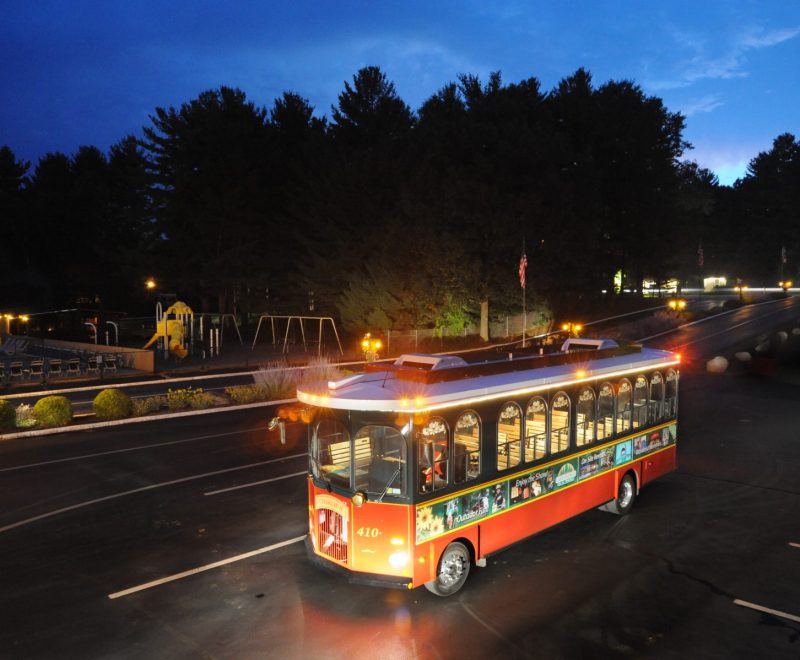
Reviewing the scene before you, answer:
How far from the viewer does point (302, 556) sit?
10.5 m

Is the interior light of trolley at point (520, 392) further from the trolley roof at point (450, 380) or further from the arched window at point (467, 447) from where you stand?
the arched window at point (467, 447)

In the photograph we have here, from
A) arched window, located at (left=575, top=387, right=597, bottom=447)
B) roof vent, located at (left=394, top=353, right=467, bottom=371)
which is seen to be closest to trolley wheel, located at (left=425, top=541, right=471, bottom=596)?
roof vent, located at (left=394, top=353, right=467, bottom=371)

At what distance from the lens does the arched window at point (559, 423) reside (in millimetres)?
10234

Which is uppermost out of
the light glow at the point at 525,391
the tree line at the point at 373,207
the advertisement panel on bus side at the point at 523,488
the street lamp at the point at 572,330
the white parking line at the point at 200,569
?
the tree line at the point at 373,207

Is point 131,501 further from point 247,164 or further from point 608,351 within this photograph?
point 247,164

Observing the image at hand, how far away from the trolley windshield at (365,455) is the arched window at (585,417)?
3820 millimetres

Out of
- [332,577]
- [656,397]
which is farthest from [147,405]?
[656,397]

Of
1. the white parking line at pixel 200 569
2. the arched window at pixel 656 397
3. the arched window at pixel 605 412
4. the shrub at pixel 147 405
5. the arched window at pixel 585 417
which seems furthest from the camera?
the shrub at pixel 147 405

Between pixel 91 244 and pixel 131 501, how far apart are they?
62.3 m

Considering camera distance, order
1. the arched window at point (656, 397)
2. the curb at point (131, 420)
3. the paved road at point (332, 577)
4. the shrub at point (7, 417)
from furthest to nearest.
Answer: the curb at point (131, 420)
the shrub at point (7, 417)
the arched window at point (656, 397)
the paved road at point (332, 577)

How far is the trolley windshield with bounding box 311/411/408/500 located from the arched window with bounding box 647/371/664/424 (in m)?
6.55

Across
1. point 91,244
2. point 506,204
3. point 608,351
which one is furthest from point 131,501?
point 91,244

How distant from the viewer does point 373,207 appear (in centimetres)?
5150

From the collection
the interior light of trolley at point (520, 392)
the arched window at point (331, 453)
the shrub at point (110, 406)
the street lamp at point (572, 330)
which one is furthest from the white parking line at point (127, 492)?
the street lamp at point (572, 330)
